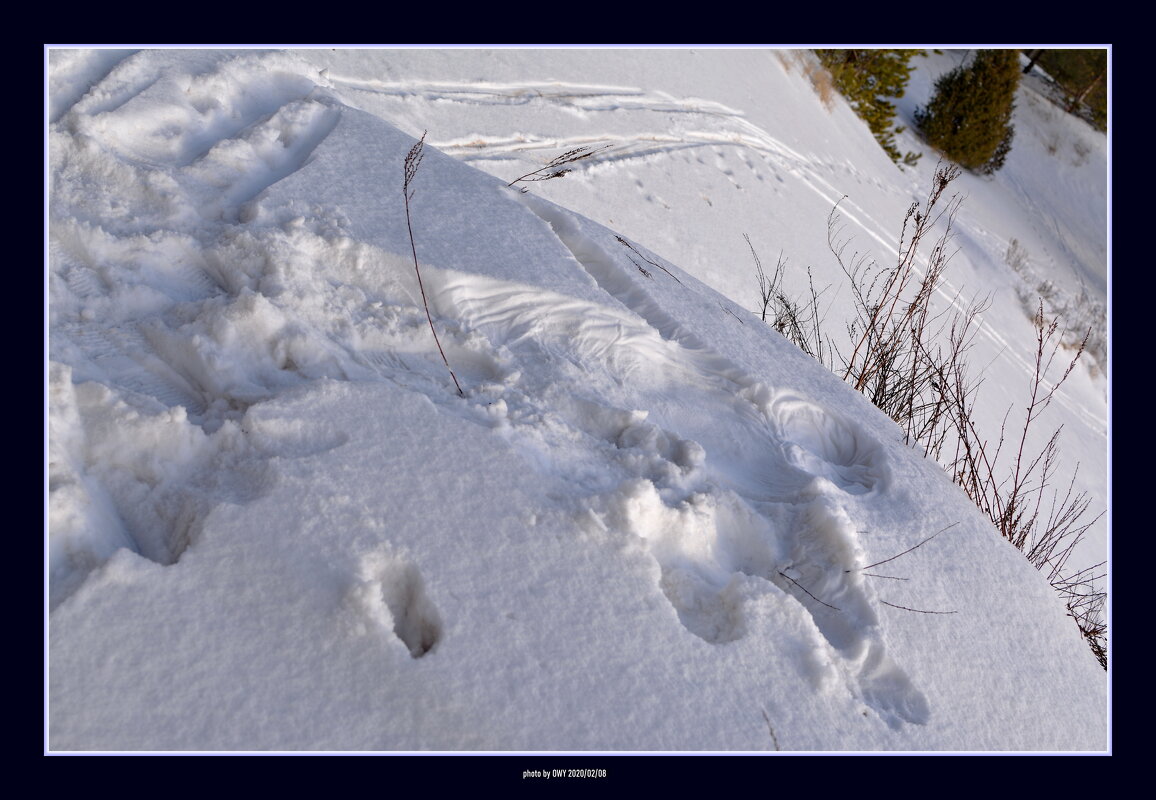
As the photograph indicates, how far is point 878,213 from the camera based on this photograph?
30.6 ft

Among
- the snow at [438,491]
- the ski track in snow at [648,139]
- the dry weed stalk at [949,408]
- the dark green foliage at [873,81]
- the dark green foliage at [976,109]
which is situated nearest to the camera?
the snow at [438,491]

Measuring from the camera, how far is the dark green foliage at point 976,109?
14547mm

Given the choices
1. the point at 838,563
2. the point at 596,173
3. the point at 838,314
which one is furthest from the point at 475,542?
the point at 838,314

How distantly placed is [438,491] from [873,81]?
1362 cm

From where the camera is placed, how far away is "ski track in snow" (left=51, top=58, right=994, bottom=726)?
1950mm

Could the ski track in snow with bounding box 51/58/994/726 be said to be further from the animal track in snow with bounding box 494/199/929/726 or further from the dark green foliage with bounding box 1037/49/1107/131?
the dark green foliage with bounding box 1037/49/1107/131

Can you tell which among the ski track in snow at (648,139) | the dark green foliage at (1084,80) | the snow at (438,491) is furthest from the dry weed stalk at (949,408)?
the dark green foliage at (1084,80)

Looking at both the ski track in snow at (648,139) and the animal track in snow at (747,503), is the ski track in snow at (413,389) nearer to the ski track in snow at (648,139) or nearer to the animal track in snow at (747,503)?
the animal track in snow at (747,503)

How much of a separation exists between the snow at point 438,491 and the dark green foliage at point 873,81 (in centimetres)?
1082

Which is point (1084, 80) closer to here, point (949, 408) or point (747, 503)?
point (949, 408)

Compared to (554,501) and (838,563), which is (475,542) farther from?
(838,563)

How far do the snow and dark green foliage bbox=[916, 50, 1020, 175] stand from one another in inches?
514

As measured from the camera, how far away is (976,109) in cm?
1458

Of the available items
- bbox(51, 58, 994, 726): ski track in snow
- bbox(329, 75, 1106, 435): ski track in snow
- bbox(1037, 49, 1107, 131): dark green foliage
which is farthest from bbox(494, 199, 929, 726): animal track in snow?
bbox(1037, 49, 1107, 131): dark green foliage
